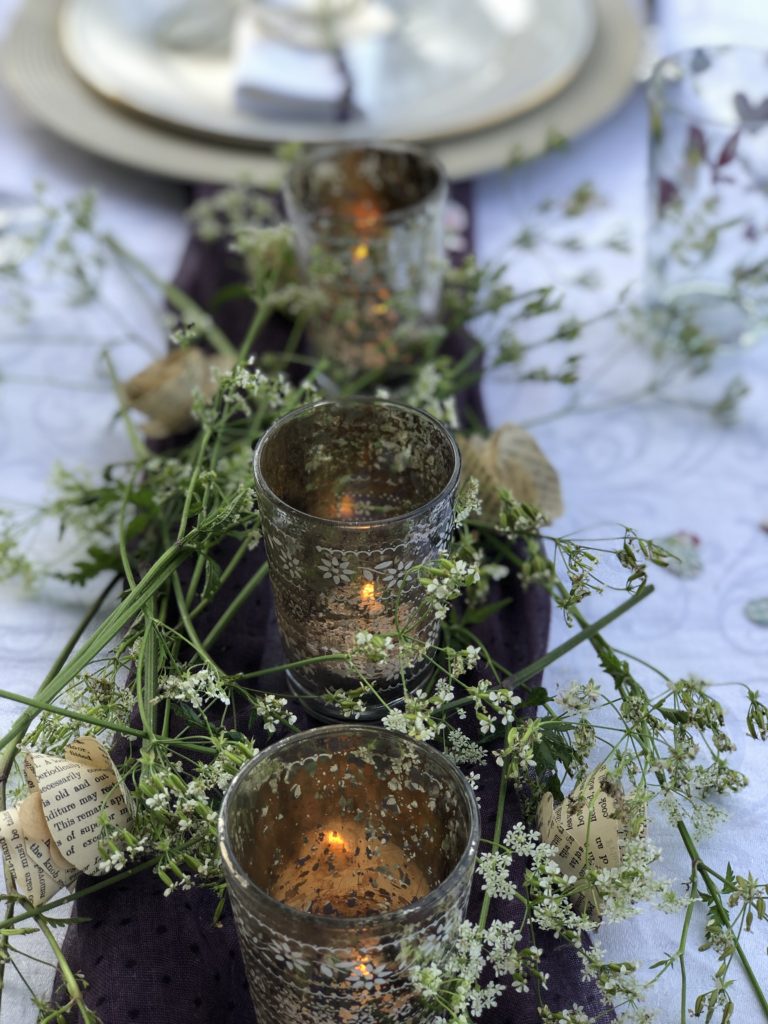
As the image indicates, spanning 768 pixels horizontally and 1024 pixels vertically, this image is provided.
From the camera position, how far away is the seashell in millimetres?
754

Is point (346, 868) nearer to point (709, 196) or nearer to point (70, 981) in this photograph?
point (70, 981)

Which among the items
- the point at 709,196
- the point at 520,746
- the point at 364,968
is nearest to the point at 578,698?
the point at 520,746

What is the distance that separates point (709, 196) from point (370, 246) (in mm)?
247

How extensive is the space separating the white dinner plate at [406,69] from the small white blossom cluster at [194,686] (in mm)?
628

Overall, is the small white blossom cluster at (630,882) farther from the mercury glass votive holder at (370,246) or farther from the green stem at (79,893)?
the mercury glass votive holder at (370,246)

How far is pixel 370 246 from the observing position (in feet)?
2.59

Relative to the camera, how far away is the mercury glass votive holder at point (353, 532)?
1.69 feet

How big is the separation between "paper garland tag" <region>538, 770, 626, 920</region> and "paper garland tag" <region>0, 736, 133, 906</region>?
0.18 m

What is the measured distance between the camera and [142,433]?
829 mm

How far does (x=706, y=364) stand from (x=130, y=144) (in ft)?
1.68

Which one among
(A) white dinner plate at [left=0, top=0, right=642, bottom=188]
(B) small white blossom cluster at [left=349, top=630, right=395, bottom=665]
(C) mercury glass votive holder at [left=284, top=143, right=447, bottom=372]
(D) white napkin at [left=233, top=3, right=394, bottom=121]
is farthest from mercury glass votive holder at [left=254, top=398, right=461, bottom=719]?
(D) white napkin at [left=233, top=3, right=394, bottom=121]

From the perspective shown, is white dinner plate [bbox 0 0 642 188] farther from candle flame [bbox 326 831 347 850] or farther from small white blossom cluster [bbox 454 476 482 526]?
candle flame [bbox 326 831 347 850]

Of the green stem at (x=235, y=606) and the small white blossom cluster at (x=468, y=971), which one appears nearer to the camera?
the small white blossom cluster at (x=468, y=971)

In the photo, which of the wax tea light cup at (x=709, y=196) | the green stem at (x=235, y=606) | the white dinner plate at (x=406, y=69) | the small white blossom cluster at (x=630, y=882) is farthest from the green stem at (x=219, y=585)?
the white dinner plate at (x=406, y=69)
